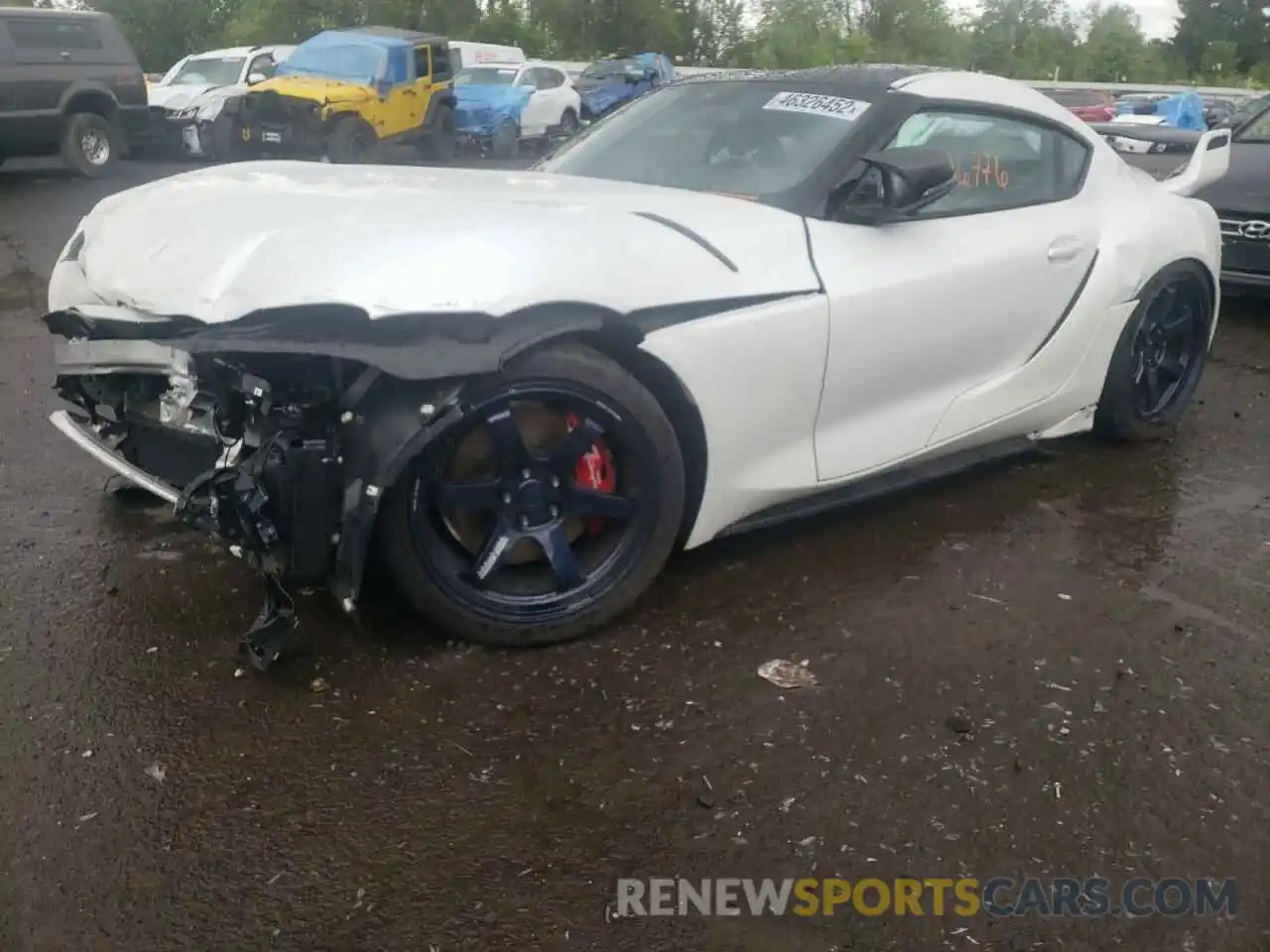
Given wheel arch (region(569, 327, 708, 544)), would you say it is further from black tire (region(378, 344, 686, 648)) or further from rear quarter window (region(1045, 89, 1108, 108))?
rear quarter window (region(1045, 89, 1108, 108))

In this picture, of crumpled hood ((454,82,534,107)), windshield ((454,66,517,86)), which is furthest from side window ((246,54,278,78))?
windshield ((454,66,517,86))

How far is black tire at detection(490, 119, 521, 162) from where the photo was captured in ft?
68.3

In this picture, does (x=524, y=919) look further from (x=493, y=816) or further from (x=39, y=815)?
(x=39, y=815)

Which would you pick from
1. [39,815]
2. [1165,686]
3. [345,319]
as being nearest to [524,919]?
[39,815]

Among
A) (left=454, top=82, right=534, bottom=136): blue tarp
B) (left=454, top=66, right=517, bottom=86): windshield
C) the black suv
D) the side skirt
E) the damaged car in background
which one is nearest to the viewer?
the side skirt

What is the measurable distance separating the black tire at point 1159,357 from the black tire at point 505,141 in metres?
17.4

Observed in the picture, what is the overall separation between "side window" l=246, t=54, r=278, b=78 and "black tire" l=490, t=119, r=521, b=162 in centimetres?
384

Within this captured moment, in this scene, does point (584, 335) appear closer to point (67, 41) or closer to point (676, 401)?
point (676, 401)

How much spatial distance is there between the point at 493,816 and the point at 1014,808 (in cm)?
108

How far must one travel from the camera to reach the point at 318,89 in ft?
53.1

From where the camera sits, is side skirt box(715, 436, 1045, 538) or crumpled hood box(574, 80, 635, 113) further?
crumpled hood box(574, 80, 635, 113)

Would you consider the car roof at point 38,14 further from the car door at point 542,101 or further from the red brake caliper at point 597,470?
the red brake caliper at point 597,470

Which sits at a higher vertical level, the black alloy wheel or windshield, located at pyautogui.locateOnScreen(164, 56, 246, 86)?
windshield, located at pyautogui.locateOnScreen(164, 56, 246, 86)

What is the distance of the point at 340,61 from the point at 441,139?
6.75ft
